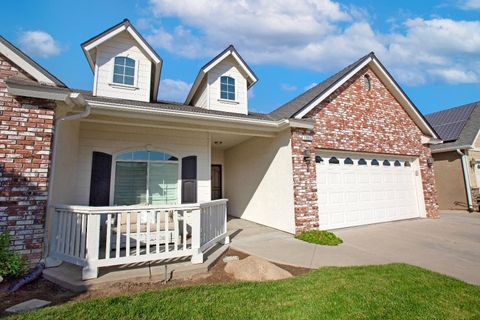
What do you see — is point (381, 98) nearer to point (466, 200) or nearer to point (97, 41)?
point (466, 200)

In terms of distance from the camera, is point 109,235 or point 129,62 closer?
point 109,235

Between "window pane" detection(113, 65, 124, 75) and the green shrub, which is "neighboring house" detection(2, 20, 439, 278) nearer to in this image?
"window pane" detection(113, 65, 124, 75)

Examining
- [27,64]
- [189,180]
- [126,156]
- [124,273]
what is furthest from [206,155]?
[27,64]

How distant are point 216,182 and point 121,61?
22.6 feet

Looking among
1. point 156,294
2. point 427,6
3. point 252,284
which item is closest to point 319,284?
point 252,284

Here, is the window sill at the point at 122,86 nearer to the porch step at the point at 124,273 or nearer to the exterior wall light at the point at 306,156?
the porch step at the point at 124,273

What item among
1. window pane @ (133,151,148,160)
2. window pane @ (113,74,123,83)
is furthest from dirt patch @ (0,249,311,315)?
window pane @ (113,74,123,83)

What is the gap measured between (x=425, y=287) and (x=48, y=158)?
23.0 ft

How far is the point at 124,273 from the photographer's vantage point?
3.90 meters

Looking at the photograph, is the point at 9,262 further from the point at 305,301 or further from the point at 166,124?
the point at 305,301

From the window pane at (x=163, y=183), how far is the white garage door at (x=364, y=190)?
15.9 ft

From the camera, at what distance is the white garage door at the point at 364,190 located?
793 cm

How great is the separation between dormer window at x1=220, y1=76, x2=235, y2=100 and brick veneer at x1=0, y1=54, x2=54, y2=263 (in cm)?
558

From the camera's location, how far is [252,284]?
371cm
